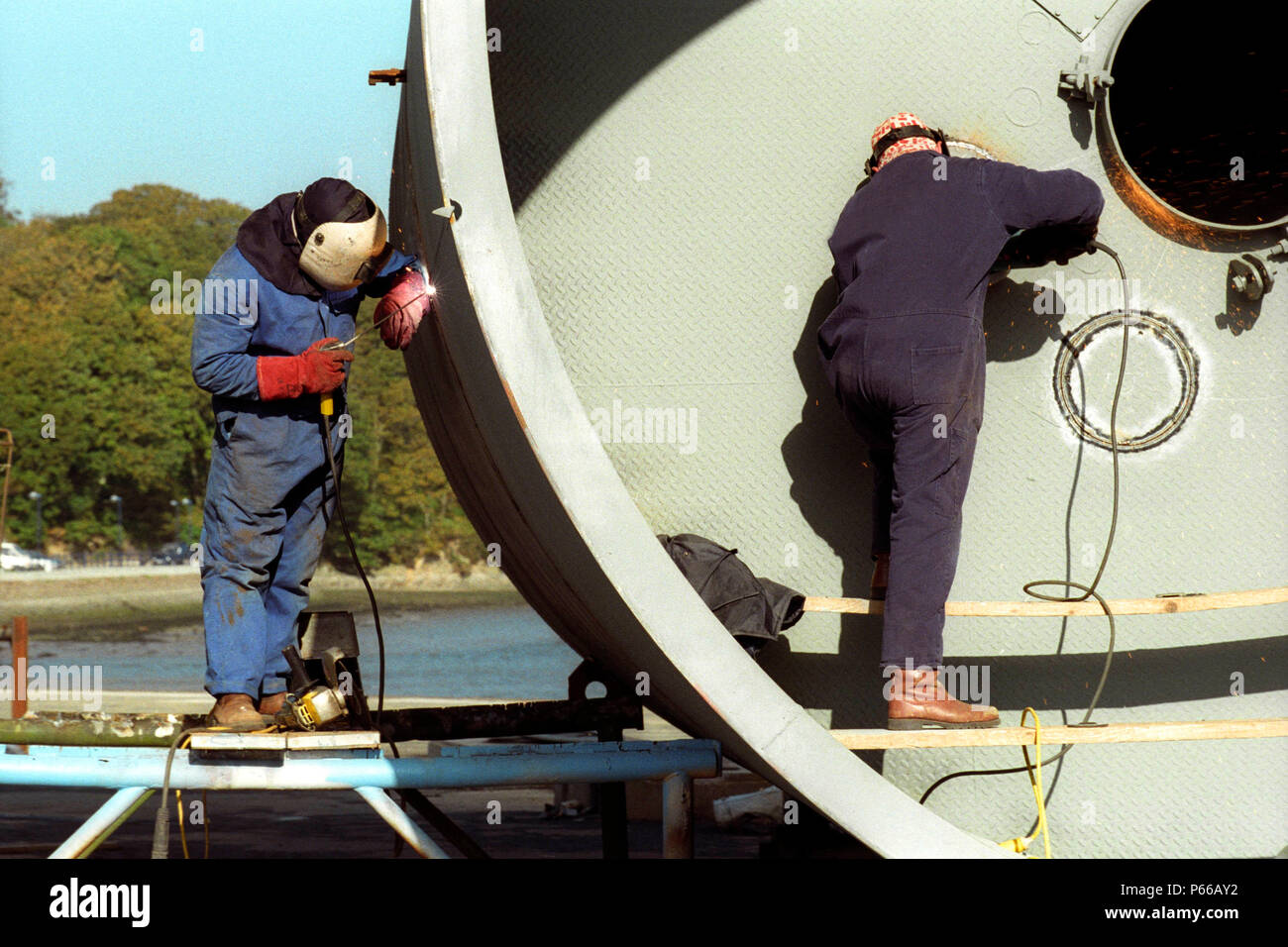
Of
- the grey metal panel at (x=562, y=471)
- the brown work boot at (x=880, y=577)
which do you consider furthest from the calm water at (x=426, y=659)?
the grey metal panel at (x=562, y=471)

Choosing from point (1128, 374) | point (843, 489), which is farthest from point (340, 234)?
point (1128, 374)

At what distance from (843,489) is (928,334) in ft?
2.87

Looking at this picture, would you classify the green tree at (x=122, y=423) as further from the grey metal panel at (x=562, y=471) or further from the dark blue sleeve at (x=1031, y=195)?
the grey metal panel at (x=562, y=471)

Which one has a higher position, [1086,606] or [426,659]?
[1086,606]

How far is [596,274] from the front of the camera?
4.48 m

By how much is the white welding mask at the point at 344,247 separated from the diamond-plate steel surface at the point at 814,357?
98 centimetres

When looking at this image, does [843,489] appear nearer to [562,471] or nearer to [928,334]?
[928,334]

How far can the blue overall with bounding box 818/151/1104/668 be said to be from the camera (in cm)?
371

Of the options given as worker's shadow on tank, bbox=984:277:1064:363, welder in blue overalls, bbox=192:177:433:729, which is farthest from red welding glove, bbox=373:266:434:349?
worker's shadow on tank, bbox=984:277:1064:363

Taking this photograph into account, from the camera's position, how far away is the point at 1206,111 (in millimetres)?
4570

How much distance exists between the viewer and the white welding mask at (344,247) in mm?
3553
